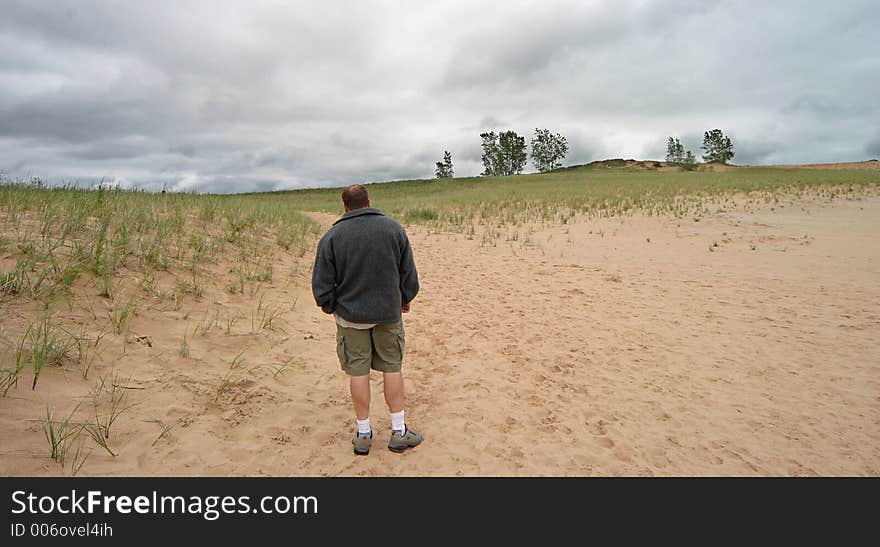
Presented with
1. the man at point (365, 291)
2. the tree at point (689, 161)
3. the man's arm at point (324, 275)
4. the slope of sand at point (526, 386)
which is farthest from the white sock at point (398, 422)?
the tree at point (689, 161)

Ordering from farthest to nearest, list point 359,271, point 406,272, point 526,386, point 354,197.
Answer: point 526,386 < point 406,272 < point 354,197 < point 359,271

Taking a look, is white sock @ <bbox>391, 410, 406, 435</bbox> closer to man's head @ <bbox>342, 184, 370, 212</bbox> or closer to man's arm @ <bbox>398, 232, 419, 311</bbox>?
man's arm @ <bbox>398, 232, 419, 311</bbox>

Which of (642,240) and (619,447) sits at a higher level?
(642,240)

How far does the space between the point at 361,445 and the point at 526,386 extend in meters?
1.94

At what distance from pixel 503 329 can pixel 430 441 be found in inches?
118

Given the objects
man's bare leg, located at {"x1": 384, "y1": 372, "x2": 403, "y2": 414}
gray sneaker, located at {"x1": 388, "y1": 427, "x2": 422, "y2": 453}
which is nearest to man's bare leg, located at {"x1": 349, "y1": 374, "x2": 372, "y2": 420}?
man's bare leg, located at {"x1": 384, "y1": 372, "x2": 403, "y2": 414}

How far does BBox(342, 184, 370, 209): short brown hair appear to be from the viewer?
3.05m

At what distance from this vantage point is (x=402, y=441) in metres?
3.26

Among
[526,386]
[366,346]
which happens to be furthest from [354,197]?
[526,386]

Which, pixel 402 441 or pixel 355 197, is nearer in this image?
pixel 355 197

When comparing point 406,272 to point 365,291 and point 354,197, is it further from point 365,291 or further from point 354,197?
point 354,197

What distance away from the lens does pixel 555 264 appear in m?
10.5
